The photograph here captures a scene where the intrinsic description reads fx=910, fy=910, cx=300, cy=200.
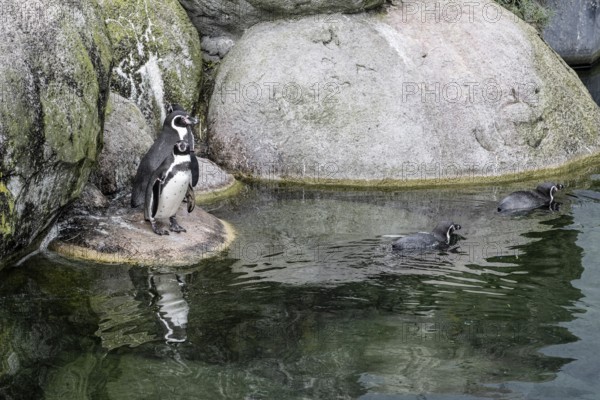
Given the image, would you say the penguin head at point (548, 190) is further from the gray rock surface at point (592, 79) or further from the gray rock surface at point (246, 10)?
the gray rock surface at point (592, 79)

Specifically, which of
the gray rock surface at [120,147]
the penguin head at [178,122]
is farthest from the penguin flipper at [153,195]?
the gray rock surface at [120,147]

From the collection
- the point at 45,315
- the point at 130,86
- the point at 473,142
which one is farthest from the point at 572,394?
the point at 130,86

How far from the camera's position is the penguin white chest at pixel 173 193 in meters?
8.68

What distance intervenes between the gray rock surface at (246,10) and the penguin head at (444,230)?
174 inches

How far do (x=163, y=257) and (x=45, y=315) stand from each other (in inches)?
60.1

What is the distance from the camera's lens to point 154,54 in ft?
38.5

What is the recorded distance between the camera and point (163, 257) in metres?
8.41

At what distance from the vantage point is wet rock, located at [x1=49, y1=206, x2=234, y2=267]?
839 centimetres

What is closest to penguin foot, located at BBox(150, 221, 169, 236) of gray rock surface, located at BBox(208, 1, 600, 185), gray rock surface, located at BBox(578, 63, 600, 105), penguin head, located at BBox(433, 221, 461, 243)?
penguin head, located at BBox(433, 221, 461, 243)

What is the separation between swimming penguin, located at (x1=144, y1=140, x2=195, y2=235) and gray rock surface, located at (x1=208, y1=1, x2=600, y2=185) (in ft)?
9.12

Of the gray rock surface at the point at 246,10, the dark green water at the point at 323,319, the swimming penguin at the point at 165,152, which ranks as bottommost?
the dark green water at the point at 323,319

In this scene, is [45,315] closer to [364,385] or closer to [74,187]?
[74,187]

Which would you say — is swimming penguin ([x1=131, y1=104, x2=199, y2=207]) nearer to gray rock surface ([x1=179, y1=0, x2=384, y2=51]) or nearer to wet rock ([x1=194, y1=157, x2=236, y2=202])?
wet rock ([x1=194, y1=157, x2=236, y2=202])

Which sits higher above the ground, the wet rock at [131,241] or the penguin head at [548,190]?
the penguin head at [548,190]
